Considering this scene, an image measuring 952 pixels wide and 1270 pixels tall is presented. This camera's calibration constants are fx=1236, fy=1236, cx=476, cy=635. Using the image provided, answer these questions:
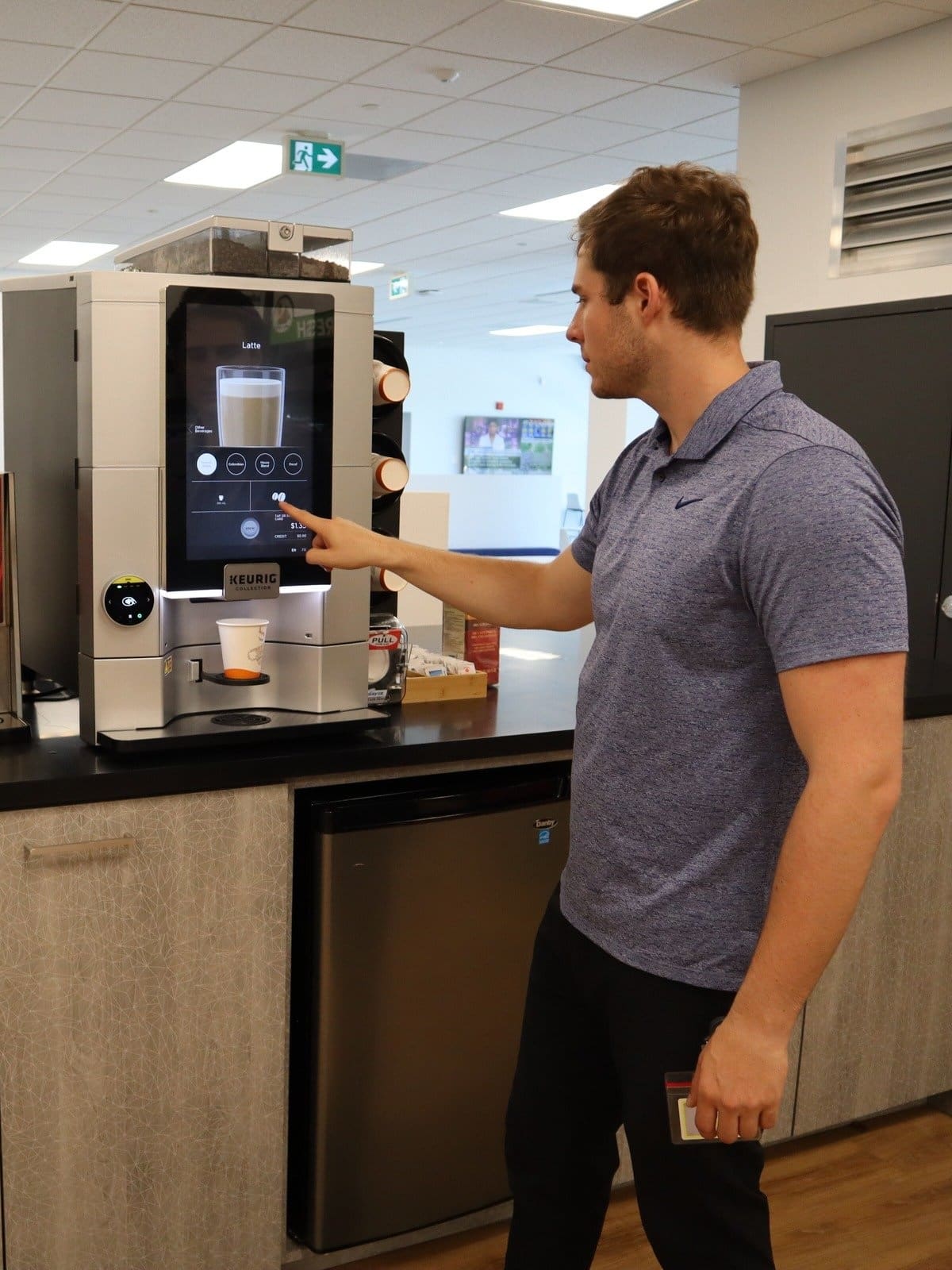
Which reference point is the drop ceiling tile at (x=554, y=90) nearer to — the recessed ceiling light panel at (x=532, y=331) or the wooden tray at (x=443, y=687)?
the wooden tray at (x=443, y=687)

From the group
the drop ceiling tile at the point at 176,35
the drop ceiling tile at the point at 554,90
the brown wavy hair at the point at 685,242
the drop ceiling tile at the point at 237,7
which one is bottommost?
the brown wavy hair at the point at 685,242

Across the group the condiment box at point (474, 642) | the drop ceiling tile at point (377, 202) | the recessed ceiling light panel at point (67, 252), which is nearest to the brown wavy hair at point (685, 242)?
the condiment box at point (474, 642)

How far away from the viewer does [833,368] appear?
13.3 feet

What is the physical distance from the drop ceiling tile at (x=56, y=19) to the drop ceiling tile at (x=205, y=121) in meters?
0.84

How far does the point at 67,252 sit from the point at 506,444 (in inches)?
317

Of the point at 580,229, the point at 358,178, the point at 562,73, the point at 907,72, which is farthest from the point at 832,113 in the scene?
the point at 580,229

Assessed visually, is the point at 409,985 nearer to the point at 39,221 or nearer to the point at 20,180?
the point at 20,180

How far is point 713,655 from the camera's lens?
3.85 ft

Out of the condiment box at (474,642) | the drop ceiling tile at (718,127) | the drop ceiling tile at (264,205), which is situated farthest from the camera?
the drop ceiling tile at (264,205)

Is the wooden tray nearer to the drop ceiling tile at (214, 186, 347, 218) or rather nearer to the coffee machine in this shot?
the coffee machine

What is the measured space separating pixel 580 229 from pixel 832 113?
3681 millimetres

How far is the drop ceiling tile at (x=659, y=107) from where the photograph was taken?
197 inches

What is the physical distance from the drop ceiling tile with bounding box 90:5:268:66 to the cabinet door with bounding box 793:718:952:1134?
3.53 m

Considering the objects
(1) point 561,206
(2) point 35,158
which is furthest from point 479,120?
(2) point 35,158
